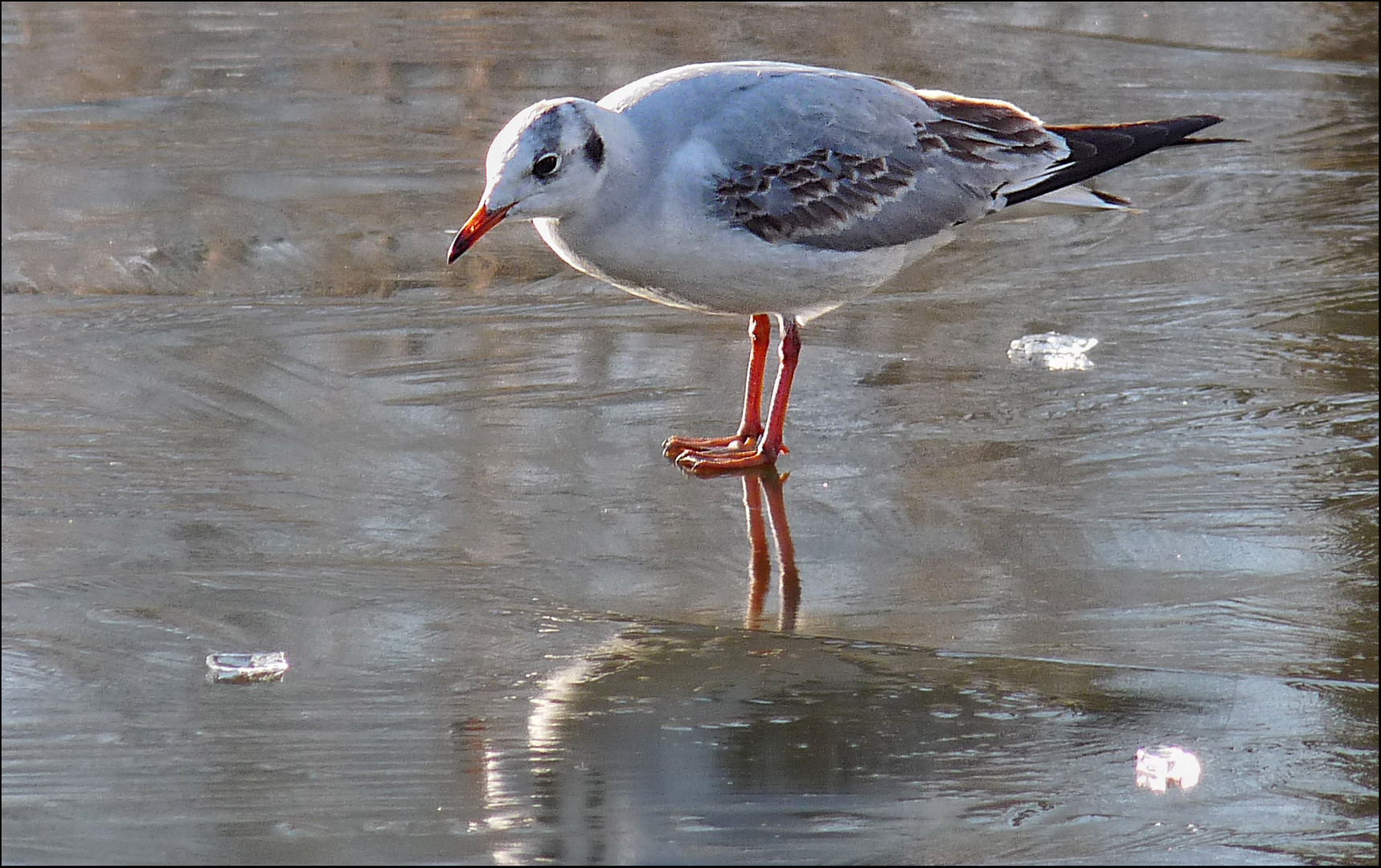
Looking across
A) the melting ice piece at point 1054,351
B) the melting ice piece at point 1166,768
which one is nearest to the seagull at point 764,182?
the melting ice piece at point 1054,351

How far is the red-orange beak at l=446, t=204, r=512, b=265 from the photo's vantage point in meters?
4.02

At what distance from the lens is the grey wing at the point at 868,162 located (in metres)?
4.55

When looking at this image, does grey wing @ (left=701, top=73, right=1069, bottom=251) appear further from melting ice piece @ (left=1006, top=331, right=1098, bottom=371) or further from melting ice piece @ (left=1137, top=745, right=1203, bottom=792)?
melting ice piece @ (left=1137, top=745, right=1203, bottom=792)

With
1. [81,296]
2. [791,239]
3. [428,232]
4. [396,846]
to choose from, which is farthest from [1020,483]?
[81,296]

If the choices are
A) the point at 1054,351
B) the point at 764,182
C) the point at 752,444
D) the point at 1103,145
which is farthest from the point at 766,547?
the point at 1103,145

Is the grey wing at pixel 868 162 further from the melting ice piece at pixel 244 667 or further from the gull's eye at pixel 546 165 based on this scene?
the melting ice piece at pixel 244 667

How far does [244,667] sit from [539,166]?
4.63ft

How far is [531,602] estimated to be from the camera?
3.86 m

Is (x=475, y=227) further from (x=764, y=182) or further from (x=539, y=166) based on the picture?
(x=764, y=182)

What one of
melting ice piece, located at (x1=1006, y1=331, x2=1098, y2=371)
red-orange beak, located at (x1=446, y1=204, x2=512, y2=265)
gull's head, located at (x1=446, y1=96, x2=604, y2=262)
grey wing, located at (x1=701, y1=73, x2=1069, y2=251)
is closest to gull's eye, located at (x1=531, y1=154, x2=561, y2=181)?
gull's head, located at (x1=446, y1=96, x2=604, y2=262)

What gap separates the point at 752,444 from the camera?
4.77m

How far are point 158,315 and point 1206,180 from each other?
4.29m

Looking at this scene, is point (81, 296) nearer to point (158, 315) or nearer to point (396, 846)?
point (158, 315)

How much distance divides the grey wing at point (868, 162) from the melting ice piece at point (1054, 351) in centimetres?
52
